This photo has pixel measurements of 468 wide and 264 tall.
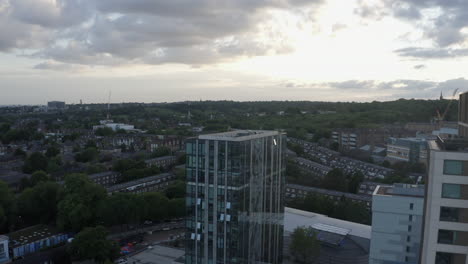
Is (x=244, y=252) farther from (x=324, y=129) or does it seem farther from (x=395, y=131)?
(x=324, y=129)

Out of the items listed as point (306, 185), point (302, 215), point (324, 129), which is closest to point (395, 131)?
point (324, 129)

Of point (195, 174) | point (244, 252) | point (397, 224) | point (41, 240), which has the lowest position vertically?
point (41, 240)

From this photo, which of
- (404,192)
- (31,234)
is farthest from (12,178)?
(404,192)

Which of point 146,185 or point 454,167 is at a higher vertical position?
point 454,167

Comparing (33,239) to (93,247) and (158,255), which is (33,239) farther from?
(158,255)

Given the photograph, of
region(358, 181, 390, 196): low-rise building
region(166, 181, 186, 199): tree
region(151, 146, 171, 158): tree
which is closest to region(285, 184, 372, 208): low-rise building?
region(358, 181, 390, 196): low-rise building

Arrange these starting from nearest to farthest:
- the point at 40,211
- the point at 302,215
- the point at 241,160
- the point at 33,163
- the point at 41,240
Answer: the point at 241,160 → the point at 41,240 → the point at 302,215 → the point at 40,211 → the point at 33,163

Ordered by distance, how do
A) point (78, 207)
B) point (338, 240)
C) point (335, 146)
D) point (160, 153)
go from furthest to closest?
point (335, 146) < point (160, 153) < point (78, 207) < point (338, 240)
